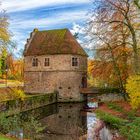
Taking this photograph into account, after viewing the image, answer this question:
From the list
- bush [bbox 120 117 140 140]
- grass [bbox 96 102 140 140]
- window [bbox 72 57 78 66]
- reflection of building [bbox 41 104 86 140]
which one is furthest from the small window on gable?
bush [bbox 120 117 140 140]

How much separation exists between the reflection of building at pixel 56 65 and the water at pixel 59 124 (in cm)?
265

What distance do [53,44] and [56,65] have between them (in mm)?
2936

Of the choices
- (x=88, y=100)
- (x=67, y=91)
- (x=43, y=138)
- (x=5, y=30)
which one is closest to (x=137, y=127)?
(x=43, y=138)

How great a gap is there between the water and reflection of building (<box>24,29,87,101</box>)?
265 cm

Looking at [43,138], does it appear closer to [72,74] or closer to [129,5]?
[129,5]

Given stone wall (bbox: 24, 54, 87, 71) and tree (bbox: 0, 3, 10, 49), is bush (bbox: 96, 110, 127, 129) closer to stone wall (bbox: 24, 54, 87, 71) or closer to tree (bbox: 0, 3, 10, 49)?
tree (bbox: 0, 3, 10, 49)

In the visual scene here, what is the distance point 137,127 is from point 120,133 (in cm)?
117

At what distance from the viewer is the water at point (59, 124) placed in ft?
62.4

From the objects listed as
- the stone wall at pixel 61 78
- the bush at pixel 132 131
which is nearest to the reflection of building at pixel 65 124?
the bush at pixel 132 131

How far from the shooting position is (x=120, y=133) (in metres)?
16.8

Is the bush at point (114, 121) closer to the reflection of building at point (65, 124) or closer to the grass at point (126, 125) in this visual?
the grass at point (126, 125)

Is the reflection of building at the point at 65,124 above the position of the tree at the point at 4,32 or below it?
below

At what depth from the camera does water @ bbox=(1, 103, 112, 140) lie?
19031mm

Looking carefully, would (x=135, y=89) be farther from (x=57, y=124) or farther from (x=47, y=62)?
(x=47, y=62)
